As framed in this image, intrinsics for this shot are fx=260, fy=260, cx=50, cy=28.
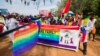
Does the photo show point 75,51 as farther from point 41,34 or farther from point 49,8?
point 49,8

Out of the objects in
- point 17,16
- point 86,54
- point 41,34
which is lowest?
point 86,54

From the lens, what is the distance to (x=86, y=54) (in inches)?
456

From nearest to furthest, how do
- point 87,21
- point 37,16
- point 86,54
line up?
1. point 86,54
2. point 87,21
3. point 37,16

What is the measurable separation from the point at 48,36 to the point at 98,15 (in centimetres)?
955

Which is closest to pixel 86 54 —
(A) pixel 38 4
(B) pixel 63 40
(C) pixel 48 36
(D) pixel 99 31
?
(B) pixel 63 40

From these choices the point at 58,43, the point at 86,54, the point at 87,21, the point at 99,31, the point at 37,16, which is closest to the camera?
the point at 86,54

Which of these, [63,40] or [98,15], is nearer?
[63,40]

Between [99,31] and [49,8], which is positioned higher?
[49,8]

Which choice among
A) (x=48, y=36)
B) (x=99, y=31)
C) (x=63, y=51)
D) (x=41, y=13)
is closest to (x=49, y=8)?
(x=41, y=13)

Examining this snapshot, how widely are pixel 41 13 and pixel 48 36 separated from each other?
2782 millimetres

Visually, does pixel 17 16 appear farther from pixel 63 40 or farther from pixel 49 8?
pixel 63 40

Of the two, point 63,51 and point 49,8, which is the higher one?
point 49,8

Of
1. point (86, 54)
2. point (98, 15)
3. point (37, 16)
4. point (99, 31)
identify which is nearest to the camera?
point (86, 54)

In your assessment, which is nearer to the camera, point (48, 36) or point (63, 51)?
point (63, 51)
